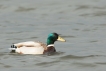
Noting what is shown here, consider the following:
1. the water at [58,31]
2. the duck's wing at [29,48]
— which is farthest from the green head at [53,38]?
the duck's wing at [29,48]

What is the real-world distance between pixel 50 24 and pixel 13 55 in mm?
5009

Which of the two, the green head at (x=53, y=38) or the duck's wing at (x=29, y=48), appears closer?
the duck's wing at (x=29, y=48)

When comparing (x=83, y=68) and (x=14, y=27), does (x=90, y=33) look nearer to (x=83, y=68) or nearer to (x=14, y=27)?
(x=14, y=27)

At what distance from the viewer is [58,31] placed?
19734mm

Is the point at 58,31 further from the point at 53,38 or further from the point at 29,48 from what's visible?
the point at 29,48

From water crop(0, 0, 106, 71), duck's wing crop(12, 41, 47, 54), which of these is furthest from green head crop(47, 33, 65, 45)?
duck's wing crop(12, 41, 47, 54)

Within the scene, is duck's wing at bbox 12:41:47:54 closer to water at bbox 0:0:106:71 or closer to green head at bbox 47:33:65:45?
water at bbox 0:0:106:71

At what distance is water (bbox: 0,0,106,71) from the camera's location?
1466 cm

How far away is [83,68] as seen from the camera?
14227mm

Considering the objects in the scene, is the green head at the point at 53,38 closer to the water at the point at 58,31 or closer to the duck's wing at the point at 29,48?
the water at the point at 58,31

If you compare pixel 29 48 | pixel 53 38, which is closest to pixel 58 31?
pixel 53 38

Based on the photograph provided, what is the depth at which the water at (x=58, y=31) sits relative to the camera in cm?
1466

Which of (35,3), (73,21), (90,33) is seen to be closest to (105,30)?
(90,33)

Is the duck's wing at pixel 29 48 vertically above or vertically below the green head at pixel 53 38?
below
